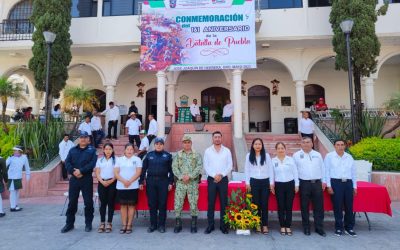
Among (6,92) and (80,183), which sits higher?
(6,92)

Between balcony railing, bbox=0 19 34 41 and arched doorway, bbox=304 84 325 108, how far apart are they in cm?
1557

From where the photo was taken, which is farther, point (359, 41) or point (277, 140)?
point (277, 140)

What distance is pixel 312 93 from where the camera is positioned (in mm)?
17828

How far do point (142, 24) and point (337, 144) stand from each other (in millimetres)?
9429

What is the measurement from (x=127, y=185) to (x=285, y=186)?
2.78 metres

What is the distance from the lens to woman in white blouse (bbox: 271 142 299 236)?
506 centimetres

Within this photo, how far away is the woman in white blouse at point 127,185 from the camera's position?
5.21 meters

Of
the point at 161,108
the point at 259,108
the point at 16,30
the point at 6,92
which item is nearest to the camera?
the point at 6,92

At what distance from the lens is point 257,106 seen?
18047 mm

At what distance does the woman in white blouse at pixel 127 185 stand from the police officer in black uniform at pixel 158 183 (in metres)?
0.16

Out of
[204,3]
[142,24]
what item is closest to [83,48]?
[142,24]

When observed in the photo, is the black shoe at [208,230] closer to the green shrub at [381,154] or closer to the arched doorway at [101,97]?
the green shrub at [381,154]

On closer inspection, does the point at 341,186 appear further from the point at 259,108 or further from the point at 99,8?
the point at 99,8

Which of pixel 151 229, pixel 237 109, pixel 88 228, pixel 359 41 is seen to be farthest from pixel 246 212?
pixel 359 41
